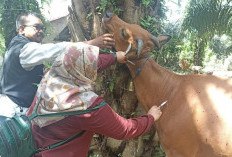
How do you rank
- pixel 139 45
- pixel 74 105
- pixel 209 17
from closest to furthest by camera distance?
pixel 74 105 < pixel 139 45 < pixel 209 17

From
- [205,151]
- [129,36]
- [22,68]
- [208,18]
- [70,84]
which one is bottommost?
[205,151]

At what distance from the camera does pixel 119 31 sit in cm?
343

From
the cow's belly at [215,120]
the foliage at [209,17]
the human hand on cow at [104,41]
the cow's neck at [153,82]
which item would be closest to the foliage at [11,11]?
the human hand on cow at [104,41]

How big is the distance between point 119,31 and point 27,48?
133cm

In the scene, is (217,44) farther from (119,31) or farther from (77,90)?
(77,90)

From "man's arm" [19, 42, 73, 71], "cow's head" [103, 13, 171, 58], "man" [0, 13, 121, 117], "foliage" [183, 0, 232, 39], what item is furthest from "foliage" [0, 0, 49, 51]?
"foliage" [183, 0, 232, 39]

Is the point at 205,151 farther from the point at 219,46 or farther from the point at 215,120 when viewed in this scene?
the point at 219,46

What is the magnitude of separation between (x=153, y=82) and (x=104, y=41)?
97 centimetres

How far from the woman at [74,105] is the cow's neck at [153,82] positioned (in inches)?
39.3

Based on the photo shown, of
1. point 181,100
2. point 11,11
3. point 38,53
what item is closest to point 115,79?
point 181,100

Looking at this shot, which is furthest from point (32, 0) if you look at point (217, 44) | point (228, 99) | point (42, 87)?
point (217, 44)

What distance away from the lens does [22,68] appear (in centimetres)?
346

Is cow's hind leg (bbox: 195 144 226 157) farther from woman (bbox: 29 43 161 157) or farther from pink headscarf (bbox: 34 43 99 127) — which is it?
pink headscarf (bbox: 34 43 99 127)

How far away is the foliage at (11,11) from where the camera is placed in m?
5.11
